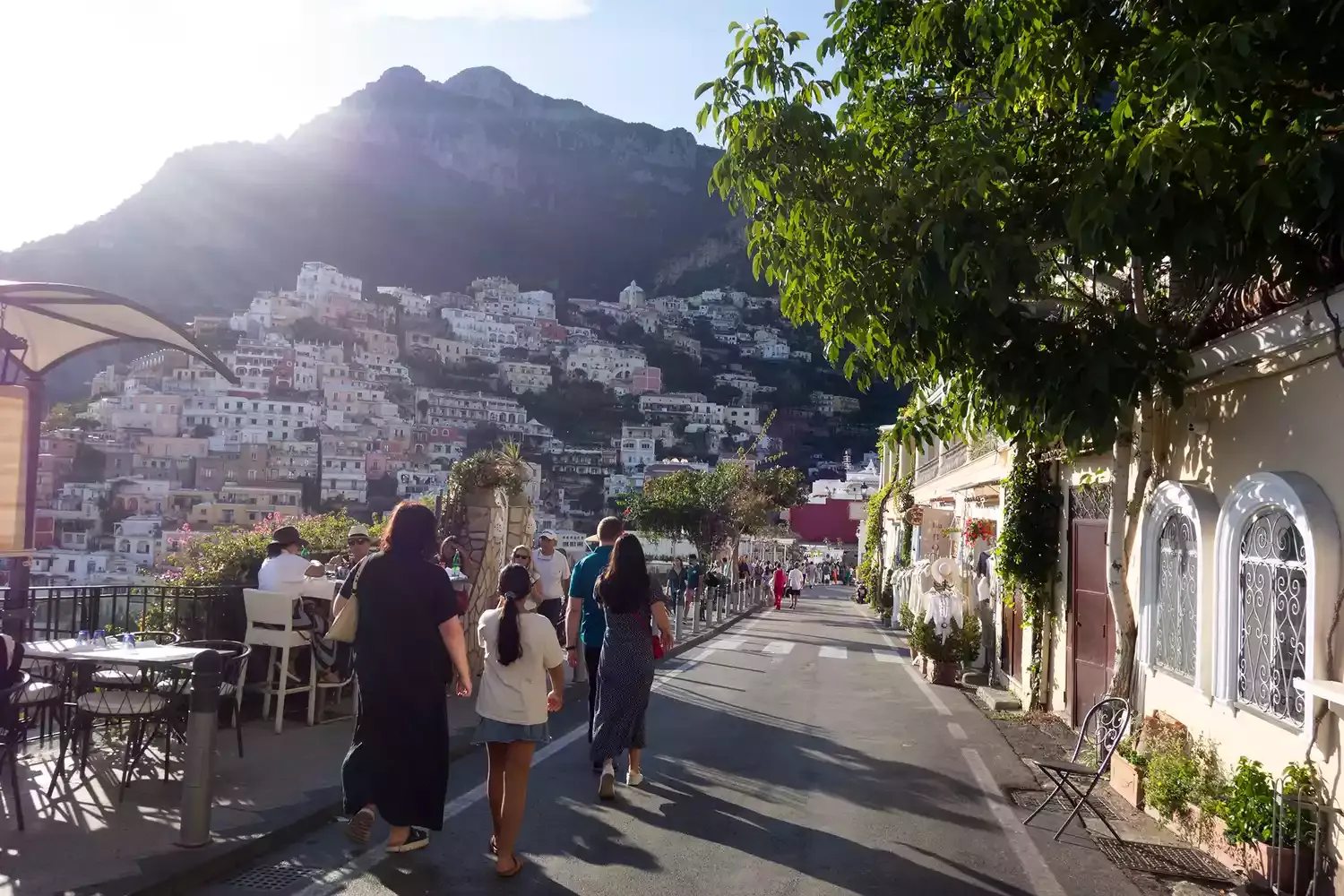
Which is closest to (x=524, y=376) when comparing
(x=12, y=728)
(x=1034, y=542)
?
(x=1034, y=542)

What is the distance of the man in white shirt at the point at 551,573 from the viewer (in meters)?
11.3

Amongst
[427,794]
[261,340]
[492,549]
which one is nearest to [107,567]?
[261,340]

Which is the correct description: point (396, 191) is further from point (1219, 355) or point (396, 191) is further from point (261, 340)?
point (1219, 355)

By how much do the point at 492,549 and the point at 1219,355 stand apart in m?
7.78

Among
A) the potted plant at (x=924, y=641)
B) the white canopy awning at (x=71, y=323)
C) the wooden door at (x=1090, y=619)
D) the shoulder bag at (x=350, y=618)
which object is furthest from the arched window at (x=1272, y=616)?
the potted plant at (x=924, y=641)

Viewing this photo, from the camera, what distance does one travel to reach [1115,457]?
807 cm

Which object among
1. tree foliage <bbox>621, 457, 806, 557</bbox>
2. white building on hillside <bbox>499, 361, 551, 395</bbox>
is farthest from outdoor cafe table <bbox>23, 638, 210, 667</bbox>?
white building on hillside <bbox>499, 361, 551, 395</bbox>

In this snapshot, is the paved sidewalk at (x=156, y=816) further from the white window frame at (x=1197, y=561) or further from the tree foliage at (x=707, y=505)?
the tree foliage at (x=707, y=505)

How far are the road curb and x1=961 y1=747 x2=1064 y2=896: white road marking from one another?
13.5ft

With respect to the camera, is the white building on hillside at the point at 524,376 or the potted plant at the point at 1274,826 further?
the white building on hillside at the point at 524,376

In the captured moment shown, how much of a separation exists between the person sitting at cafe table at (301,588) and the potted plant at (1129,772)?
6.45 m

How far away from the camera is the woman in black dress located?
527 cm

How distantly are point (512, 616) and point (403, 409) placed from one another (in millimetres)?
153204

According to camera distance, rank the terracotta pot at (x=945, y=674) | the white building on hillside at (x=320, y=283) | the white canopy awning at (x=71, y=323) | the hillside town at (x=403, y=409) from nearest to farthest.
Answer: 1. the white canopy awning at (x=71, y=323)
2. the terracotta pot at (x=945, y=674)
3. the hillside town at (x=403, y=409)
4. the white building on hillside at (x=320, y=283)
